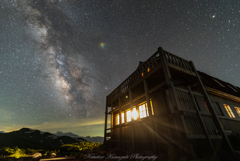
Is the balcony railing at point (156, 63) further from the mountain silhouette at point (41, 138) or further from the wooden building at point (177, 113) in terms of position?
the mountain silhouette at point (41, 138)

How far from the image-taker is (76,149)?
12758 millimetres

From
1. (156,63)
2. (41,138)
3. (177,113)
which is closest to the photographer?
(177,113)

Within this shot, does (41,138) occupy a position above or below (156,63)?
below

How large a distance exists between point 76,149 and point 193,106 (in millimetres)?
13453

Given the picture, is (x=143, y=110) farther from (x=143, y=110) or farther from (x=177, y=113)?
(x=177, y=113)

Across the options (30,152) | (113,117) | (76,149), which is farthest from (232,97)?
(30,152)

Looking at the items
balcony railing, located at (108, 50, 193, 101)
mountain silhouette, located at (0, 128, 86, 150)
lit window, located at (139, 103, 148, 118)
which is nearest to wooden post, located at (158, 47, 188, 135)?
balcony railing, located at (108, 50, 193, 101)

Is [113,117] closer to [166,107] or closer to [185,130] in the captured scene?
[166,107]

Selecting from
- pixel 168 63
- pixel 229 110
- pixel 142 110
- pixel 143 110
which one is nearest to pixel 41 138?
pixel 142 110

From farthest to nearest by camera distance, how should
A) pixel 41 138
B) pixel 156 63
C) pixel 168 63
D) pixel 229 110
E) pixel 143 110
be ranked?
pixel 41 138 → pixel 229 110 → pixel 143 110 → pixel 156 63 → pixel 168 63

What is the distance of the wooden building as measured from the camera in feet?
18.4

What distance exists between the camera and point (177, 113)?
543 cm

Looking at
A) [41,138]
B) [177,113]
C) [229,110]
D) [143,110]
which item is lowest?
[177,113]

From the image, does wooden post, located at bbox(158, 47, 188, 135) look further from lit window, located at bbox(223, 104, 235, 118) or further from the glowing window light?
lit window, located at bbox(223, 104, 235, 118)
